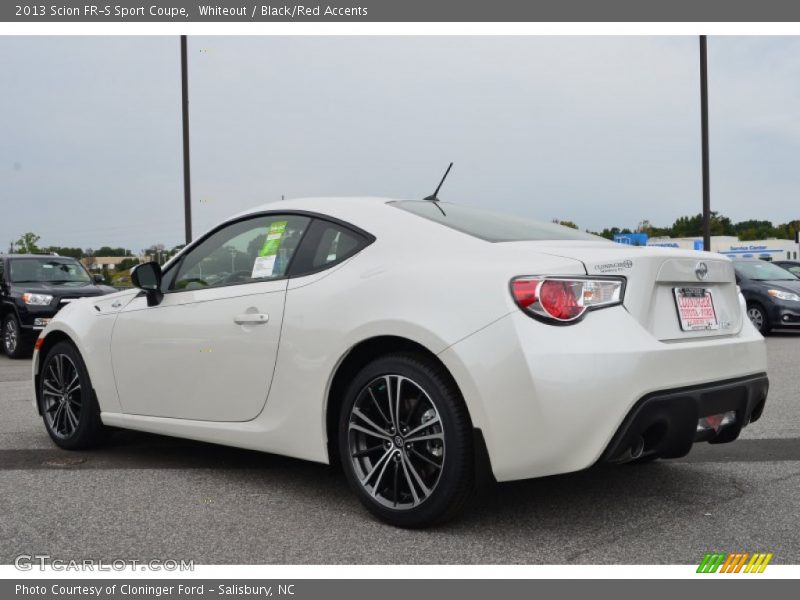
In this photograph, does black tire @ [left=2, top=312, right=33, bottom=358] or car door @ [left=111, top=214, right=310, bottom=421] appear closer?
car door @ [left=111, top=214, right=310, bottom=421]

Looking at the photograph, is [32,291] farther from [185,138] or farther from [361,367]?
[361,367]

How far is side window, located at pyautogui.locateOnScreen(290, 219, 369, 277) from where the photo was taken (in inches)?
158

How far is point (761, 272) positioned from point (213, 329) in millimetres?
A: 13852

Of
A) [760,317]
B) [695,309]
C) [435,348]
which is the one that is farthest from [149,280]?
[760,317]

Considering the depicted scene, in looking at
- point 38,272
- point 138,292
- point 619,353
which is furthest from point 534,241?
point 38,272

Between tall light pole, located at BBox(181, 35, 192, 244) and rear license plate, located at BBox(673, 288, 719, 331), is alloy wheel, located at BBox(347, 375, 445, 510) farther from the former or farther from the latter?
tall light pole, located at BBox(181, 35, 192, 244)

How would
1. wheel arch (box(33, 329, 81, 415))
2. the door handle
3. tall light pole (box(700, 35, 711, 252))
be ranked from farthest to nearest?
tall light pole (box(700, 35, 711, 252)) < wheel arch (box(33, 329, 81, 415)) < the door handle

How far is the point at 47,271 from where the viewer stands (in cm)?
1416

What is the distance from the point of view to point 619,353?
325 centimetres

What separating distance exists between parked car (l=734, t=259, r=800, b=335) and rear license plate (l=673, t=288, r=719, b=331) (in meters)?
11.0

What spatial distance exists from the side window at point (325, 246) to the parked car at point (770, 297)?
452 inches

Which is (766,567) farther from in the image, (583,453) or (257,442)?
(257,442)

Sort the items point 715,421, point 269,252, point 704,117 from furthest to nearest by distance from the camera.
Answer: point 704,117 → point 269,252 → point 715,421

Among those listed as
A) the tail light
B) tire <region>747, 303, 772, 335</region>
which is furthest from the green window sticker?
tire <region>747, 303, 772, 335</region>
